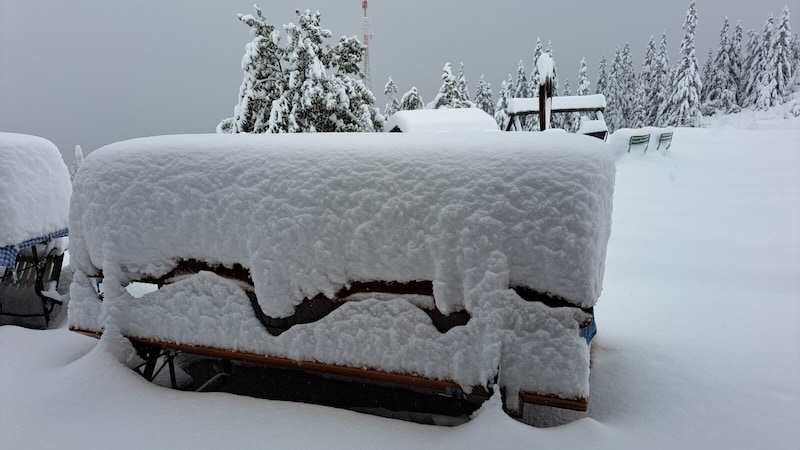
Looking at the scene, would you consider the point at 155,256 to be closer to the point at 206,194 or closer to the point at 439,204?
the point at 206,194

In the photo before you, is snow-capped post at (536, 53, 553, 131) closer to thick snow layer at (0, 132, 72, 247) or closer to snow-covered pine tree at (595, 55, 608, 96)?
thick snow layer at (0, 132, 72, 247)

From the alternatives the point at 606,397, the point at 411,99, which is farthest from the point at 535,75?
the point at 606,397

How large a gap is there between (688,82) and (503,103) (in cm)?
1759

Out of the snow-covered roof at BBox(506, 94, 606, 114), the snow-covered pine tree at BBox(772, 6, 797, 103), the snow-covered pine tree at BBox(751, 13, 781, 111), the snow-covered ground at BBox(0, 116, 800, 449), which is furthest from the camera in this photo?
the snow-covered pine tree at BBox(751, 13, 781, 111)

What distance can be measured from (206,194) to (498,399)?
2.14 metres

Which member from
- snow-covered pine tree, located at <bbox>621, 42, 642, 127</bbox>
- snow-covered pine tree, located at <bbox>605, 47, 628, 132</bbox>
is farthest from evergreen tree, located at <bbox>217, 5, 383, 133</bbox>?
snow-covered pine tree, located at <bbox>621, 42, 642, 127</bbox>

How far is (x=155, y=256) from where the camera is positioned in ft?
9.15

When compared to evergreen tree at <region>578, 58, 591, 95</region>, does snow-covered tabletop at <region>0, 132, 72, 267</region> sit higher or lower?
lower

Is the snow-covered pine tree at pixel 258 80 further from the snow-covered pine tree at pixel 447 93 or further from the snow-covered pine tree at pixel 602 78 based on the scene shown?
the snow-covered pine tree at pixel 602 78

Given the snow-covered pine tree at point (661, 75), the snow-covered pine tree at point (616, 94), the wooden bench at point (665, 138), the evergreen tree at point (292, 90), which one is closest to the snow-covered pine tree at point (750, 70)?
the snow-covered pine tree at point (661, 75)

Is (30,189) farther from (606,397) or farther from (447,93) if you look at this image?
(447,93)

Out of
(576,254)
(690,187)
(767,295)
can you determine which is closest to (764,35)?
(690,187)

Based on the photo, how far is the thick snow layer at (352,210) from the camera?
2.05 metres

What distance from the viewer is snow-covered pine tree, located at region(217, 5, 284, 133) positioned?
1844 cm
